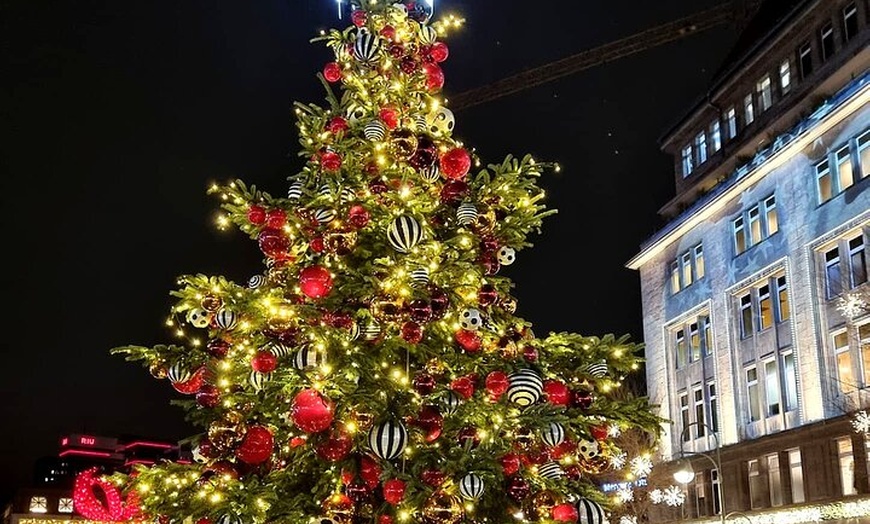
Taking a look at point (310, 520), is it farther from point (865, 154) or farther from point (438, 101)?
point (865, 154)

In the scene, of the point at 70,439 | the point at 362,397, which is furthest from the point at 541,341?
the point at 70,439

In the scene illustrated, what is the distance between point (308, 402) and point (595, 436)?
111 inches

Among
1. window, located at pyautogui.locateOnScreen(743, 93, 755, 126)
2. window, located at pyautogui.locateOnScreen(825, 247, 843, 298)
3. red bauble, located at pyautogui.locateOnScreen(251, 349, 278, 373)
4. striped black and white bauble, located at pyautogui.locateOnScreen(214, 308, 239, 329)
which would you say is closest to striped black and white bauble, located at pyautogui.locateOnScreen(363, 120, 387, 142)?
striped black and white bauble, located at pyautogui.locateOnScreen(214, 308, 239, 329)

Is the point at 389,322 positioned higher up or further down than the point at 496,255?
further down

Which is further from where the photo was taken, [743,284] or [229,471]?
[743,284]

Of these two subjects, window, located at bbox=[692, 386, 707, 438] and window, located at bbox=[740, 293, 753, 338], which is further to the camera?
window, located at bbox=[692, 386, 707, 438]

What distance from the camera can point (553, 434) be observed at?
26.5 ft

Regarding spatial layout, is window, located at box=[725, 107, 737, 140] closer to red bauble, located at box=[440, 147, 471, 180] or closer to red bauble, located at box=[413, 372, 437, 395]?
red bauble, located at box=[440, 147, 471, 180]

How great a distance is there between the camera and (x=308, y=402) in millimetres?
7773

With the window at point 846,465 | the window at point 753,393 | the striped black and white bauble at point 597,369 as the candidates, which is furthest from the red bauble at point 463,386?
the window at point 753,393

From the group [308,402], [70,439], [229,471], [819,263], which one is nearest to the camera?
[308,402]

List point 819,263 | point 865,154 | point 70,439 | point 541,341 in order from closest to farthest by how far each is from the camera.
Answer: point 541,341 < point 865,154 < point 819,263 < point 70,439

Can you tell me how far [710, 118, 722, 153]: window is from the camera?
40.0 metres

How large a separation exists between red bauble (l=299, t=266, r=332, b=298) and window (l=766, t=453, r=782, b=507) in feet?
90.6
